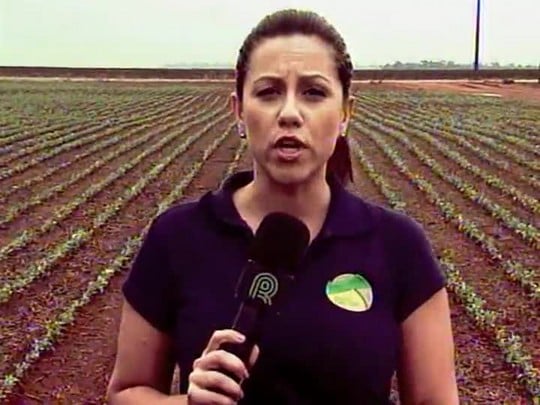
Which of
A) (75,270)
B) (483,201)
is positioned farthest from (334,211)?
(483,201)

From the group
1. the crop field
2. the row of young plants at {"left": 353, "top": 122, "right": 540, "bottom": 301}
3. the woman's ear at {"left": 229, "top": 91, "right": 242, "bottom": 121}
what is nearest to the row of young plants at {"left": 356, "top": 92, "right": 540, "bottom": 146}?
the crop field

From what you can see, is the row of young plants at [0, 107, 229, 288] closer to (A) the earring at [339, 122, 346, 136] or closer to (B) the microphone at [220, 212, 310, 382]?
(A) the earring at [339, 122, 346, 136]

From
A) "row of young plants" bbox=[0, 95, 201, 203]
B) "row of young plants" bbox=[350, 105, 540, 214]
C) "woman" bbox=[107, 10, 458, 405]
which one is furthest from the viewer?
"row of young plants" bbox=[0, 95, 201, 203]

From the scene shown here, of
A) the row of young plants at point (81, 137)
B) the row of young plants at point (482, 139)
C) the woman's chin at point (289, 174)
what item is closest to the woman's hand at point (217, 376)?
the woman's chin at point (289, 174)

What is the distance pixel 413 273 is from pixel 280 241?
0.32m

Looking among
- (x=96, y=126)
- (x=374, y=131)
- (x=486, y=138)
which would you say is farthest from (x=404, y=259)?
(x=96, y=126)

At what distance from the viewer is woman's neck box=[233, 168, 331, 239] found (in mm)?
1863

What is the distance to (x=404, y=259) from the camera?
1838 millimetres

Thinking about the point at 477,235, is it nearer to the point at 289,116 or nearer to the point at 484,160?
the point at 484,160

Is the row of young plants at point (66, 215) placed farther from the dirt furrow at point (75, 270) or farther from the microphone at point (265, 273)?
the microphone at point (265, 273)

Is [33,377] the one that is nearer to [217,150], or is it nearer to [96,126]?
[217,150]

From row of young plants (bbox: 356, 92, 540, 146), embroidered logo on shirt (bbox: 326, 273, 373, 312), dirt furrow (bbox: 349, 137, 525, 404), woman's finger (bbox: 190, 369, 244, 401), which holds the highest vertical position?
embroidered logo on shirt (bbox: 326, 273, 373, 312)

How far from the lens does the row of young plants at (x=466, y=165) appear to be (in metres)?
11.5

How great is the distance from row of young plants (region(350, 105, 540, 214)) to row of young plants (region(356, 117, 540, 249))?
32 cm
